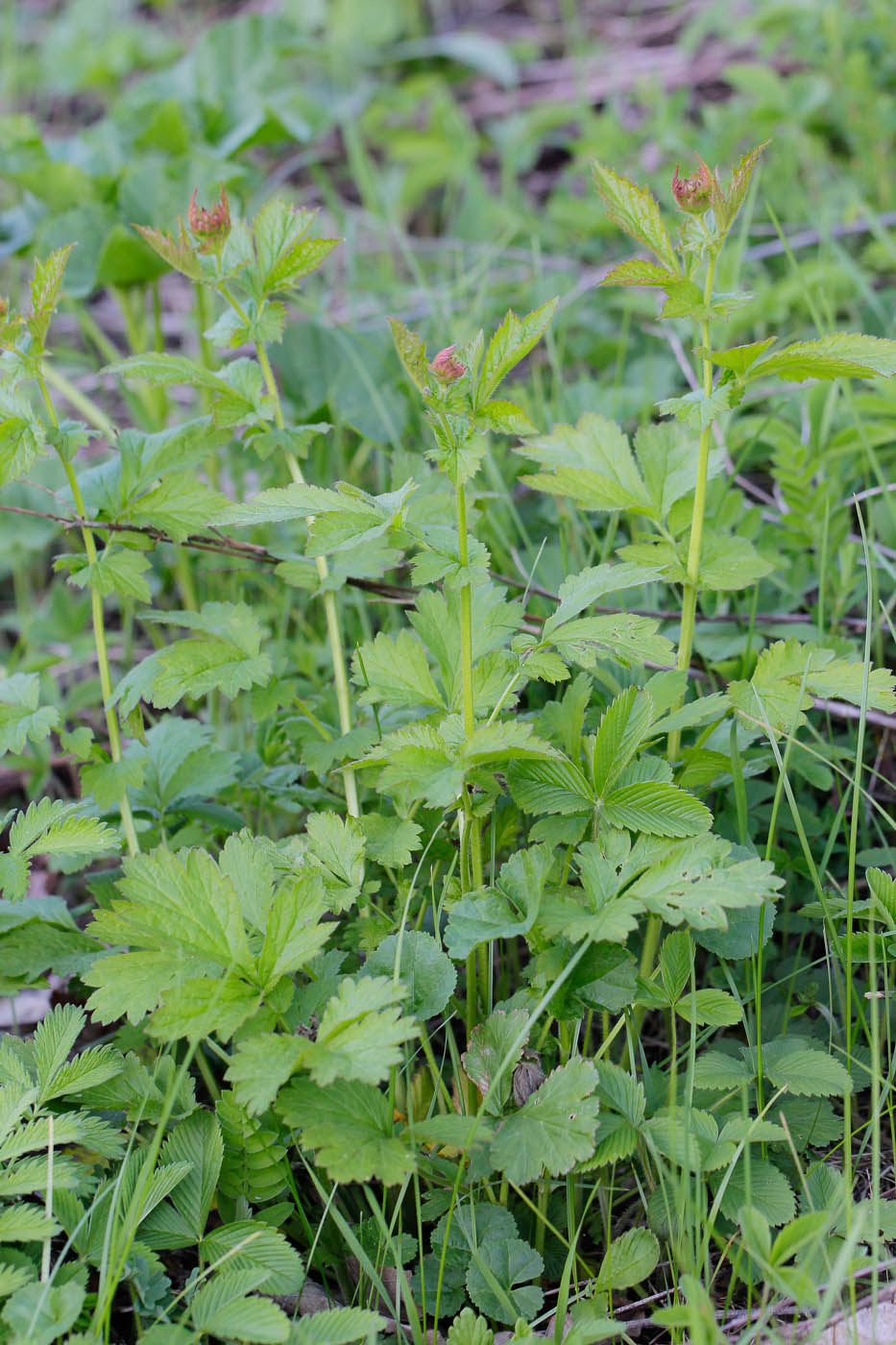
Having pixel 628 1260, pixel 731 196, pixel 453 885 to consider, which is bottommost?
pixel 628 1260

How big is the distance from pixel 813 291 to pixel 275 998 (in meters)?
2.13

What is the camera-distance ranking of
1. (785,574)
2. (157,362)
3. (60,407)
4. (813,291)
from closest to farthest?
1. (157,362)
2. (785,574)
3. (813,291)
4. (60,407)

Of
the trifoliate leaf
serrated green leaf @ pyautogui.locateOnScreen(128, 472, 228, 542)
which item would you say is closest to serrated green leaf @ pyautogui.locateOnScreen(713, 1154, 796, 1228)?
the trifoliate leaf

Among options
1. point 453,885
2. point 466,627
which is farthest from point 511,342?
point 453,885

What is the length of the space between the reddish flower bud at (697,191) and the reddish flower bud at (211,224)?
0.57 meters

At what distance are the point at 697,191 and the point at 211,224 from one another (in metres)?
0.61

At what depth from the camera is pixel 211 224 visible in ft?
4.60

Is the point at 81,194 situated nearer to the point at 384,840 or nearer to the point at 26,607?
the point at 26,607

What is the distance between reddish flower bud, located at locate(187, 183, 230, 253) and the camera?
1396 millimetres

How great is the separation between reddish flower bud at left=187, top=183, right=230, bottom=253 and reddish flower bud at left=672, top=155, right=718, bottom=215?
0.57 metres

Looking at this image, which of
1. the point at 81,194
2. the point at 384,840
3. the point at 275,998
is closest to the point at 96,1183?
the point at 275,998

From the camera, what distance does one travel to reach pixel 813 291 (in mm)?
2559

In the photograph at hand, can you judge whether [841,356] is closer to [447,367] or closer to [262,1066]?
[447,367]

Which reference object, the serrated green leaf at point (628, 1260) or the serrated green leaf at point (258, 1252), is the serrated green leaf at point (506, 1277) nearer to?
the serrated green leaf at point (628, 1260)
